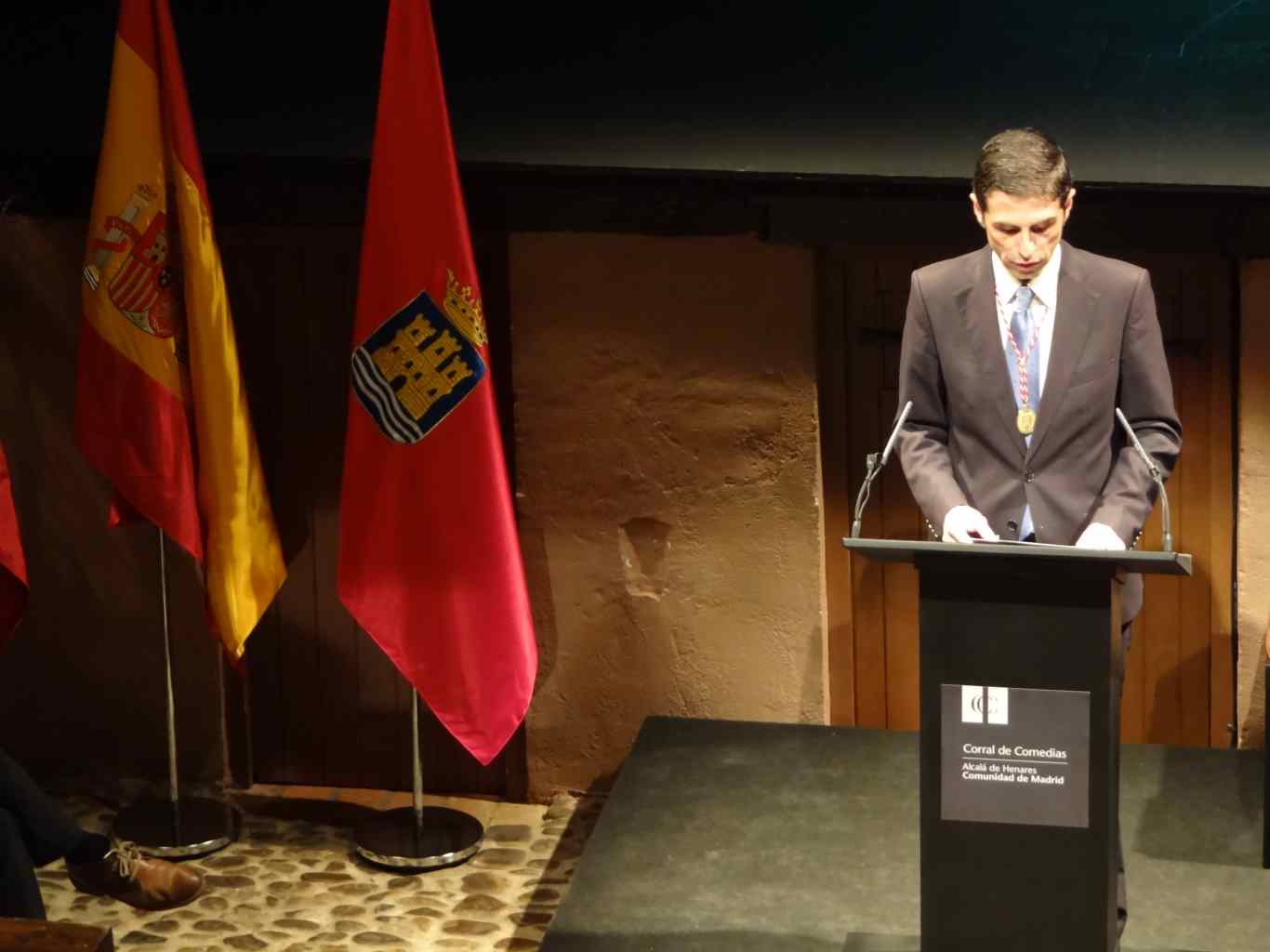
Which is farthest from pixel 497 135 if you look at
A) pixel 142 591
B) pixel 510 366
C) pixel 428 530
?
pixel 142 591

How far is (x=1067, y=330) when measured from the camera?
3.91 meters

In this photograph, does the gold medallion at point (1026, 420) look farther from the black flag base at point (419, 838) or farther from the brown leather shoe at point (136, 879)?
the brown leather shoe at point (136, 879)

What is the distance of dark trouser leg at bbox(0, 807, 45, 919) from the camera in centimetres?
432

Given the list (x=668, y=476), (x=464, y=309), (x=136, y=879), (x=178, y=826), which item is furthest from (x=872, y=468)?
(x=178, y=826)

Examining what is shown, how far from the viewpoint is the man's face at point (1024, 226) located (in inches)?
149

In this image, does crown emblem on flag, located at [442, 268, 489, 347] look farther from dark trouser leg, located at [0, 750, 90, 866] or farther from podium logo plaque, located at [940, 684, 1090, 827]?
podium logo plaque, located at [940, 684, 1090, 827]

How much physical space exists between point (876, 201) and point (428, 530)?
61.3 inches

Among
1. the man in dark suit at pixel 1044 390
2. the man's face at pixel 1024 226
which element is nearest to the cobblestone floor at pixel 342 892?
the man in dark suit at pixel 1044 390

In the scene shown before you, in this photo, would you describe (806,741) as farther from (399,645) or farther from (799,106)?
(799,106)

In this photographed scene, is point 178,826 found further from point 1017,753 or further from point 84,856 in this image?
point 1017,753

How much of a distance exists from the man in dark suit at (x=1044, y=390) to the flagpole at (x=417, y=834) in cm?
218

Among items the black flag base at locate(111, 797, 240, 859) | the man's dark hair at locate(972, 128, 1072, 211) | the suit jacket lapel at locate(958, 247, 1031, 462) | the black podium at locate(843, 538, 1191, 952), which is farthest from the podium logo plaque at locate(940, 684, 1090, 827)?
the black flag base at locate(111, 797, 240, 859)

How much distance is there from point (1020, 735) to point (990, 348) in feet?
2.72

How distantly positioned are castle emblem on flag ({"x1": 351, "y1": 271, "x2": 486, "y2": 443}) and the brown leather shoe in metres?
1.30
